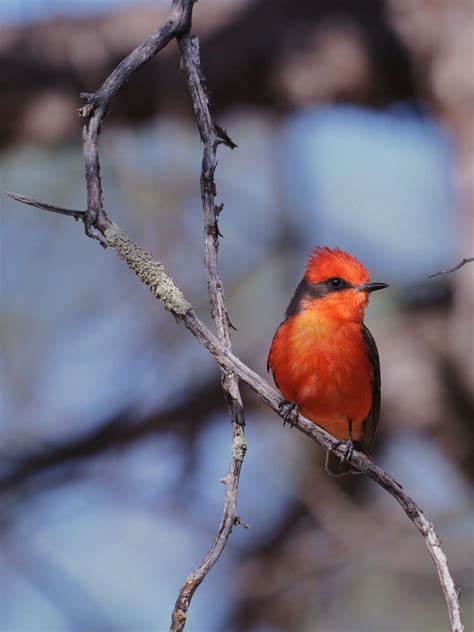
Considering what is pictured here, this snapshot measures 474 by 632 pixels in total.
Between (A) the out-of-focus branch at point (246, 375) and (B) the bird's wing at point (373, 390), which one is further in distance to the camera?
(B) the bird's wing at point (373, 390)

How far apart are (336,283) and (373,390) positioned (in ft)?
1.95

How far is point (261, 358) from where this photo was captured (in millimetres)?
7523

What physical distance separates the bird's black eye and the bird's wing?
25 centimetres

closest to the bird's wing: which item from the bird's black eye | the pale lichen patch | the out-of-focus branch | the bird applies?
the bird

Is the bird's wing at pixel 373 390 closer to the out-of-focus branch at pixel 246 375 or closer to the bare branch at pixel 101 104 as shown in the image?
the out-of-focus branch at pixel 246 375

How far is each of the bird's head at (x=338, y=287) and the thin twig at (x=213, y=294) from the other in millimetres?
2171

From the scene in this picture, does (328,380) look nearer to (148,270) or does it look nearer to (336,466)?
(336,466)

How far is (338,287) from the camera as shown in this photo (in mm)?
5277

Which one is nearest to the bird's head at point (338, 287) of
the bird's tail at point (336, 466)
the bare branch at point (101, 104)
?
the bird's tail at point (336, 466)

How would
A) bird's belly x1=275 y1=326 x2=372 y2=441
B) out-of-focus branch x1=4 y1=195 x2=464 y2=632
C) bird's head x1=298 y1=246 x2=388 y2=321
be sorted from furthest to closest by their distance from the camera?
1. bird's head x1=298 y1=246 x2=388 y2=321
2. bird's belly x1=275 y1=326 x2=372 y2=441
3. out-of-focus branch x1=4 y1=195 x2=464 y2=632

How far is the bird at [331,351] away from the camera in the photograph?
5012mm

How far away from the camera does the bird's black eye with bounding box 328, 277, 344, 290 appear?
527 cm

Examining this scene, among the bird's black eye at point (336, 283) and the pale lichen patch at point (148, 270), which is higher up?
the bird's black eye at point (336, 283)

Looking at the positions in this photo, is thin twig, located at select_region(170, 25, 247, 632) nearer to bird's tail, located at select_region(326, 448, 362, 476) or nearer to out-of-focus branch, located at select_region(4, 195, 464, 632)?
out-of-focus branch, located at select_region(4, 195, 464, 632)
